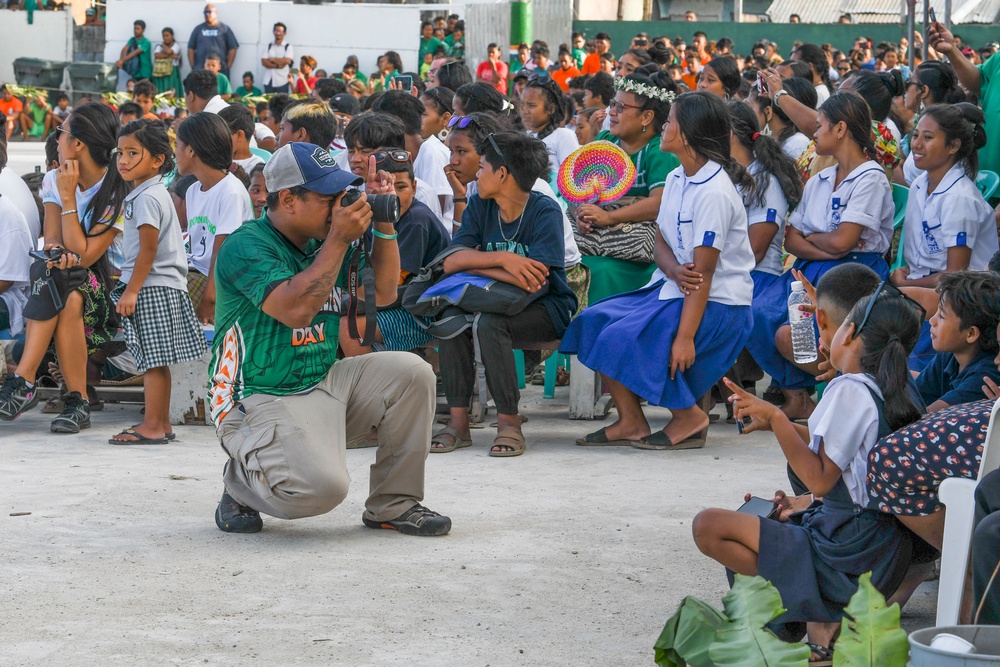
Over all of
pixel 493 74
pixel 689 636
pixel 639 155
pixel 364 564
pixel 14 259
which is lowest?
pixel 364 564

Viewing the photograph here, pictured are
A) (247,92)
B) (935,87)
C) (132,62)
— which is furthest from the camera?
(132,62)

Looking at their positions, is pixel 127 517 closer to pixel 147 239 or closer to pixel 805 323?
pixel 147 239

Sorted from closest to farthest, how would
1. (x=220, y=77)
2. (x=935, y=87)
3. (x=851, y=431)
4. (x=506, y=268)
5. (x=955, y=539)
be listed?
(x=955, y=539)
(x=851, y=431)
(x=506, y=268)
(x=935, y=87)
(x=220, y=77)

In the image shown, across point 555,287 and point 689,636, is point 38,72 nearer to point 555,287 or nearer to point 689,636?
point 555,287

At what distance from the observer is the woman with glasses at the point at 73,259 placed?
247 inches

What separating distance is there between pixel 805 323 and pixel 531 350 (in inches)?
58.8

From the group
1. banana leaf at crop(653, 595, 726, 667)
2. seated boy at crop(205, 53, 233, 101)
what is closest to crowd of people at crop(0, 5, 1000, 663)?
banana leaf at crop(653, 595, 726, 667)

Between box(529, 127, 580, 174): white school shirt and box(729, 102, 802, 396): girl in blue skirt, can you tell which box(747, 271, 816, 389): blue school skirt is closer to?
box(729, 102, 802, 396): girl in blue skirt

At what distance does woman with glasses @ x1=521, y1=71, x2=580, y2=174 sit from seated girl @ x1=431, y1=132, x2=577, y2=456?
186cm

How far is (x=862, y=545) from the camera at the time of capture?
3.34m

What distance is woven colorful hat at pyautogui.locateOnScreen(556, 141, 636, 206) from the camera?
21.4 ft

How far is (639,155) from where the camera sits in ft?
22.0

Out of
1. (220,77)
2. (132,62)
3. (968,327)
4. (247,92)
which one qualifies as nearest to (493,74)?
(220,77)

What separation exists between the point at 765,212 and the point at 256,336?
9.91 ft
